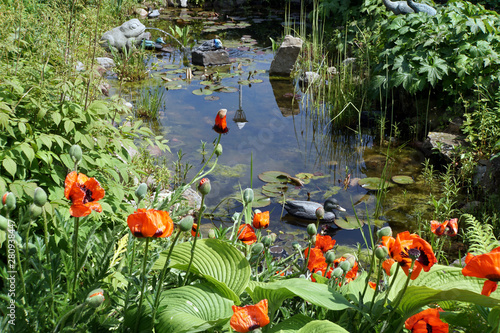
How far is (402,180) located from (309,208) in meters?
1.05

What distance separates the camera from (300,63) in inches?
261

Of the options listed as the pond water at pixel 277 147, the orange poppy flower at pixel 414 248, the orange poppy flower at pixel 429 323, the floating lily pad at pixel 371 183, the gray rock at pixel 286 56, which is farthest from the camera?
the gray rock at pixel 286 56

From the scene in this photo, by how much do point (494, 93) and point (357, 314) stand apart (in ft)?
11.6

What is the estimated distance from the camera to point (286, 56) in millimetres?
6355

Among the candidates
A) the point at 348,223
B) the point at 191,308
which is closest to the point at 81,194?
the point at 191,308

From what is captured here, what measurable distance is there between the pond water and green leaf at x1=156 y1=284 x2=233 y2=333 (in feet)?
4.69

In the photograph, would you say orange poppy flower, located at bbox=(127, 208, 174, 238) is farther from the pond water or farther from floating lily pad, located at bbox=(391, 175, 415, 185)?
floating lily pad, located at bbox=(391, 175, 415, 185)

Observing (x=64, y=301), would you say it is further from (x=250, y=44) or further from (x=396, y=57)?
(x=250, y=44)

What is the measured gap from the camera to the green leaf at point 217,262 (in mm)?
1247

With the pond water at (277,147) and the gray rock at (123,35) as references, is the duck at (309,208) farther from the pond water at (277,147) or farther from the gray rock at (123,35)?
the gray rock at (123,35)

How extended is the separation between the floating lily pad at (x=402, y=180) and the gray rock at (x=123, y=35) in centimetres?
498

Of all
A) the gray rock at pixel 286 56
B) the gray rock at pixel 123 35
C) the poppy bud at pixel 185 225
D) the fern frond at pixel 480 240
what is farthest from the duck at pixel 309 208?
the gray rock at pixel 123 35

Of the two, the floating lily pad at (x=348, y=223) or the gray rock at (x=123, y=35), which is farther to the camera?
the gray rock at (x=123, y=35)

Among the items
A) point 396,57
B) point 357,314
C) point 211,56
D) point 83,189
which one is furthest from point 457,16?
point 83,189
